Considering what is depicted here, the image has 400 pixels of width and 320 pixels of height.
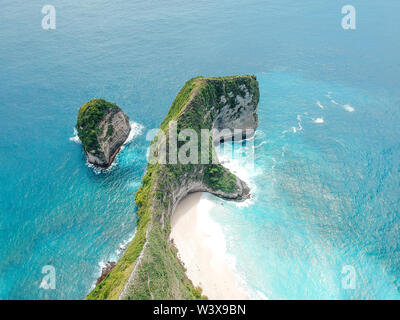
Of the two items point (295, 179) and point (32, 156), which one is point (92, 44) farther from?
point (295, 179)

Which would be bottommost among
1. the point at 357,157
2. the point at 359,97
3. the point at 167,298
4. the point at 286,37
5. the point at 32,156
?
the point at 167,298

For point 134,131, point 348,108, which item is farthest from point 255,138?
point 134,131

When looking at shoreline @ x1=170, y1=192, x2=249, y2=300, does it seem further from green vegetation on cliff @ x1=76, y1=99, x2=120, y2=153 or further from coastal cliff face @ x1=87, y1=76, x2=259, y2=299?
green vegetation on cliff @ x1=76, y1=99, x2=120, y2=153

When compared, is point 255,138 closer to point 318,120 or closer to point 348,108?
point 318,120

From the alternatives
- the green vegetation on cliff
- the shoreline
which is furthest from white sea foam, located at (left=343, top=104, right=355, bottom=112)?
the green vegetation on cliff

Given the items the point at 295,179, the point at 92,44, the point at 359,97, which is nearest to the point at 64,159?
the point at 295,179

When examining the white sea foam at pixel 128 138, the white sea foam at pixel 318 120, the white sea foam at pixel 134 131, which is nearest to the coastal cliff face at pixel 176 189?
the white sea foam at pixel 128 138
